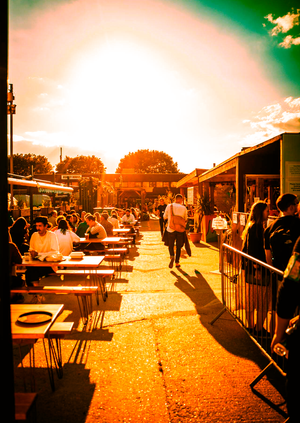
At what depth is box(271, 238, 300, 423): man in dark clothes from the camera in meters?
1.77

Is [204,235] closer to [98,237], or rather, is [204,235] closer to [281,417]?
[98,237]

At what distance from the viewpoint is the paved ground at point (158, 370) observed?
3109 mm

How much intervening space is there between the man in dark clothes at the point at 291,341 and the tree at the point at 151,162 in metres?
81.6

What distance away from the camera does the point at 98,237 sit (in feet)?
31.7

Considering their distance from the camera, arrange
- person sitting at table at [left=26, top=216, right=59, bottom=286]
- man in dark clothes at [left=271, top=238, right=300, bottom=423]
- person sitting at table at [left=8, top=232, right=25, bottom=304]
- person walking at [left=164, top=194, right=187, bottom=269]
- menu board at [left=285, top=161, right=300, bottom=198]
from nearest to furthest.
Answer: man in dark clothes at [left=271, top=238, right=300, bottom=423]
person sitting at table at [left=8, top=232, right=25, bottom=304]
menu board at [left=285, top=161, right=300, bottom=198]
person sitting at table at [left=26, top=216, right=59, bottom=286]
person walking at [left=164, top=194, right=187, bottom=269]

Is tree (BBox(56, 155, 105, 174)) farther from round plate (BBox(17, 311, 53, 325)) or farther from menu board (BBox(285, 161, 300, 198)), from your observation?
round plate (BBox(17, 311, 53, 325))

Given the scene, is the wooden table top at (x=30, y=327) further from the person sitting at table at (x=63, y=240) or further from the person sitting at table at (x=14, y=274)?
the person sitting at table at (x=63, y=240)

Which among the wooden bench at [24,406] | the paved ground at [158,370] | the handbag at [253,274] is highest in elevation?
the handbag at [253,274]

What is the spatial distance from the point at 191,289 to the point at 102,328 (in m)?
2.77

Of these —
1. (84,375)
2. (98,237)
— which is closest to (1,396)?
(84,375)

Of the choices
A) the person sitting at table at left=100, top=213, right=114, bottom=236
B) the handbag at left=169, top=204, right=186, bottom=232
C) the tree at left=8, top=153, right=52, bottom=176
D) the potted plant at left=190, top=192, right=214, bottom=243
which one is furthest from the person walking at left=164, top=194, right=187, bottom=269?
the tree at left=8, top=153, right=52, bottom=176

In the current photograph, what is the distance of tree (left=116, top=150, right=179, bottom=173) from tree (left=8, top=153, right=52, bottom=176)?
19036 millimetres

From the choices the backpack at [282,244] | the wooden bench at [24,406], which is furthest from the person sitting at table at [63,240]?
the wooden bench at [24,406]

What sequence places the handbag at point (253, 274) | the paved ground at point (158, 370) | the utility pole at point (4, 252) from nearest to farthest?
the utility pole at point (4, 252) → the paved ground at point (158, 370) → the handbag at point (253, 274)
